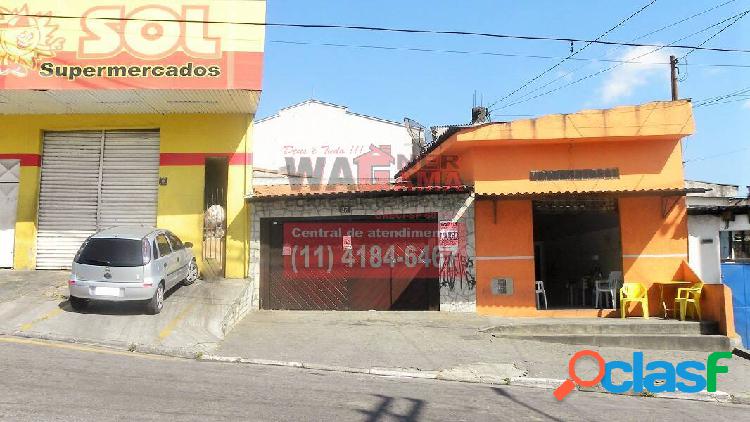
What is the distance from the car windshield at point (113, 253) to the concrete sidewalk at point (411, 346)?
98.0 inches

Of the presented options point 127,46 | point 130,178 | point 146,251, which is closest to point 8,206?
point 130,178

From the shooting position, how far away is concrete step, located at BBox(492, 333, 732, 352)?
11641mm

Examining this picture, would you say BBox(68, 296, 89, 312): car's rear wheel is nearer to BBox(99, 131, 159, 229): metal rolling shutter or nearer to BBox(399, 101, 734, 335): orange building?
BBox(99, 131, 159, 229): metal rolling shutter

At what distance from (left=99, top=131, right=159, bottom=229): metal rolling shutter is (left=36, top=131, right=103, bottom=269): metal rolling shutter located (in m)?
0.29

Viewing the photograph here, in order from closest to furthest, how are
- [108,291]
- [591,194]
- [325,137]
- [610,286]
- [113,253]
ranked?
[108,291]
[113,253]
[591,194]
[610,286]
[325,137]

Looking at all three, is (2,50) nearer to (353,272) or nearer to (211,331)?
(211,331)

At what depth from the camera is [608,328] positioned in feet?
39.7

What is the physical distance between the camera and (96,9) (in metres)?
13.4

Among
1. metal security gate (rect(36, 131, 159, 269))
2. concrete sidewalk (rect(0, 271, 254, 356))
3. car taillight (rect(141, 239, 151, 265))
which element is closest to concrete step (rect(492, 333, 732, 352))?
concrete sidewalk (rect(0, 271, 254, 356))

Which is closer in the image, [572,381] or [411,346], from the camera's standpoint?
[572,381]

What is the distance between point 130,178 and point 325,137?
59.5 ft

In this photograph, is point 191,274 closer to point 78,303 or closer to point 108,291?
point 78,303

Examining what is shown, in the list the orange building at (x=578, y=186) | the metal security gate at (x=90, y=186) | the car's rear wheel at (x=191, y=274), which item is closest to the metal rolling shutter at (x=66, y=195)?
the metal security gate at (x=90, y=186)

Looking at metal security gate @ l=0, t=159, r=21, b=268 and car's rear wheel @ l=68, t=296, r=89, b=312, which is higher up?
metal security gate @ l=0, t=159, r=21, b=268
